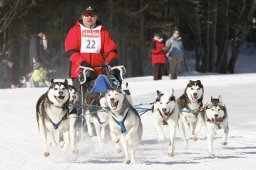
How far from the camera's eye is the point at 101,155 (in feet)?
29.3

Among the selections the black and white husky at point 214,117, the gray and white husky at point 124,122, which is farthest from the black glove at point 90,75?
the black and white husky at point 214,117

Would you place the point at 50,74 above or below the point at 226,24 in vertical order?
below

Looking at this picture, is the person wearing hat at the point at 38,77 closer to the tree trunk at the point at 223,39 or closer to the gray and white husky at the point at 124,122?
the tree trunk at the point at 223,39

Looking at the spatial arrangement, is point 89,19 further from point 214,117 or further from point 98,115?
point 214,117

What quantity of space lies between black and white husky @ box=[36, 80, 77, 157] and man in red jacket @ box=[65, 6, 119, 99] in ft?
3.64

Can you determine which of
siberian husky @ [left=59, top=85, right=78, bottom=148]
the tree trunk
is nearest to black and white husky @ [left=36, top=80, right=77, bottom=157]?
siberian husky @ [left=59, top=85, right=78, bottom=148]

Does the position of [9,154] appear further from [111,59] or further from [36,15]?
[36,15]

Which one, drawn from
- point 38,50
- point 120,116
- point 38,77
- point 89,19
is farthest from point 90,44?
point 38,50

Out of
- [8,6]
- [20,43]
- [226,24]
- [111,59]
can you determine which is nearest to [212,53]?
[226,24]

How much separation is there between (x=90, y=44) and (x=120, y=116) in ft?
6.39

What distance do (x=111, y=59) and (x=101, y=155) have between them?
1.37 m

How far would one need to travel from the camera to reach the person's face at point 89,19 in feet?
31.0

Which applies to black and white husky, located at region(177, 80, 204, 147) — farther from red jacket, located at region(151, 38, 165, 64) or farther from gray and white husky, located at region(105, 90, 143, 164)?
red jacket, located at region(151, 38, 165, 64)

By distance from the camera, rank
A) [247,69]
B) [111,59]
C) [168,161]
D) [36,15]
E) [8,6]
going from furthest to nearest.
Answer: [247,69]
[36,15]
[8,6]
[111,59]
[168,161]
